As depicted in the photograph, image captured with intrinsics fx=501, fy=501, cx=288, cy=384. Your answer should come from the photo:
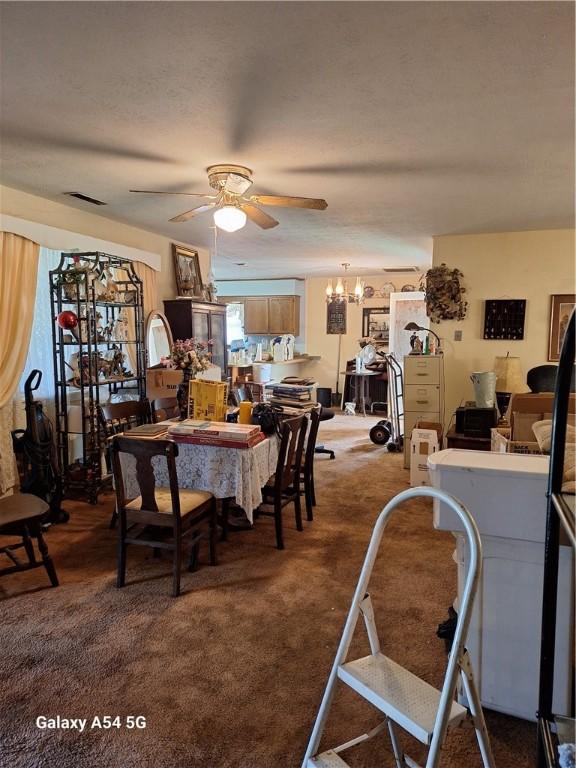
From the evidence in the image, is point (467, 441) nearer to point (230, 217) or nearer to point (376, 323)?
point (230, 217)

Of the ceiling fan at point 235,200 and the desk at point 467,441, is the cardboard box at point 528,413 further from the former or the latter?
the ceiling fan at point 235,200

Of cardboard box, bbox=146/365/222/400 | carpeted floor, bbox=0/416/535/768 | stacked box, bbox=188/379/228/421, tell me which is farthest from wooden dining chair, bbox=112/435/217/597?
cardboard box, bbox=146/365/222/400

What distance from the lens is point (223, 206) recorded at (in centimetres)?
323

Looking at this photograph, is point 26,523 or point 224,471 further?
point 224,471

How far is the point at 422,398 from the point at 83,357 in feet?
10.5

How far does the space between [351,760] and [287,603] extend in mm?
953

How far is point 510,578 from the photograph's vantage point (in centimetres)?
175

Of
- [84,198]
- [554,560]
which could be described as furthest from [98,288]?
[554,560]

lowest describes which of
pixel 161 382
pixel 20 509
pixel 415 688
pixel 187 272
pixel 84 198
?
pixel 415 688

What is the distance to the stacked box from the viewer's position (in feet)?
10.8

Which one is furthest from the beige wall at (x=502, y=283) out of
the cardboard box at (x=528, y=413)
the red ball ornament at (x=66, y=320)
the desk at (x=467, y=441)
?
the red ball ornament at (x=66, y=320)

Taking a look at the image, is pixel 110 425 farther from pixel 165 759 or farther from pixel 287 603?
pixel 165 759

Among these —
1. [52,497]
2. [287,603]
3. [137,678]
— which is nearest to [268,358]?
[52,497]

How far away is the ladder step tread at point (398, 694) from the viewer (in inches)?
50.0
